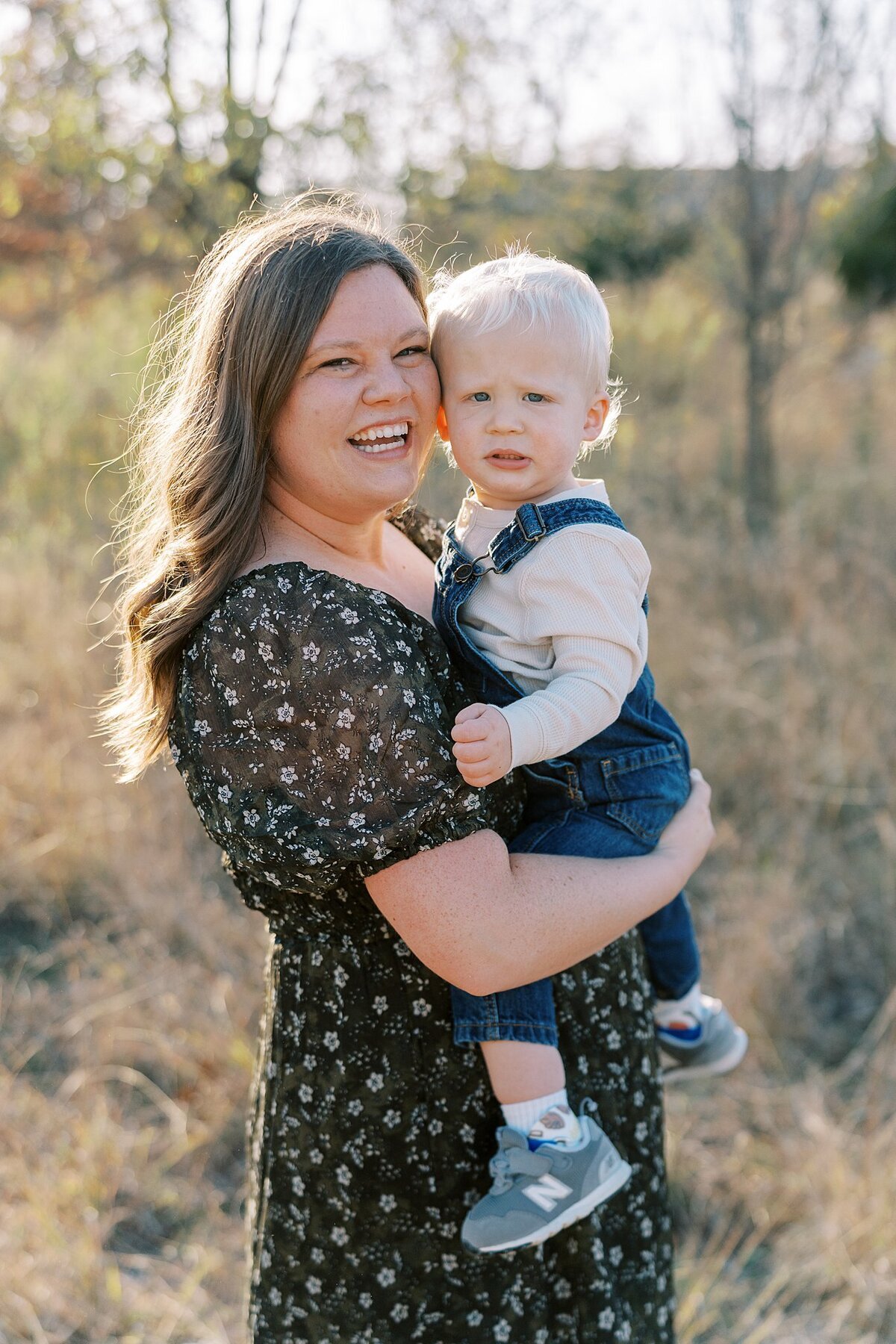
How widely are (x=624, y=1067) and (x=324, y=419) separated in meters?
1.01

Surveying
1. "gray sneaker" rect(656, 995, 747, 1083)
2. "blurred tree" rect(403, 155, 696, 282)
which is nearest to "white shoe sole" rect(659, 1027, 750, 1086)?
"gray sneaker" rect(656, 995, 747, 1083)

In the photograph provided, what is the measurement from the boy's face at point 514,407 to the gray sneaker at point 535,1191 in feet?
2.83

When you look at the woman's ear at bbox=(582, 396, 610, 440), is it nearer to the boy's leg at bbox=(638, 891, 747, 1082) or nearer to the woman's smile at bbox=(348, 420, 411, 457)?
the woman's smile at bbox=(348, 420, 411, 457)

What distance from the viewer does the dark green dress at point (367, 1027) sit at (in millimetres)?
1342

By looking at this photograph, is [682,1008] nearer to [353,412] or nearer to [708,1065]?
[708,1065]

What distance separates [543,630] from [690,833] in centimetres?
40

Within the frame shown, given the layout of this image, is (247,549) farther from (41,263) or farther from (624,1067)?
(41,263)

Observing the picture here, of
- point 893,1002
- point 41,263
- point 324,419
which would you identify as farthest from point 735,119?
point 41,263

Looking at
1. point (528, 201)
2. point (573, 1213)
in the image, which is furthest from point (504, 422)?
point (528, 201)

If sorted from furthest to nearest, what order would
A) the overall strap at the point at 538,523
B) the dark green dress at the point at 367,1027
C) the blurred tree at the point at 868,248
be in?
the blurred tree at the point at 868,248 → the overall strap at the point at 538,523 → the dark green dress at the point at 367,1027

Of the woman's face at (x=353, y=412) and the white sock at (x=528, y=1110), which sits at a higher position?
the woman's face at (x=353, y=412)

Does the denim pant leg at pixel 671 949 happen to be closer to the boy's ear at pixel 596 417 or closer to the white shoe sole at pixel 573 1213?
the white shoe sole at pixel 573 1213

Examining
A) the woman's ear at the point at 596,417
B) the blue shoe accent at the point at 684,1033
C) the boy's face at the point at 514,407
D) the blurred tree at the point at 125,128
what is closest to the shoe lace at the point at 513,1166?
the blue shoe accent at the point at 684,1033

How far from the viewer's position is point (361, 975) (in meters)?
1.57
